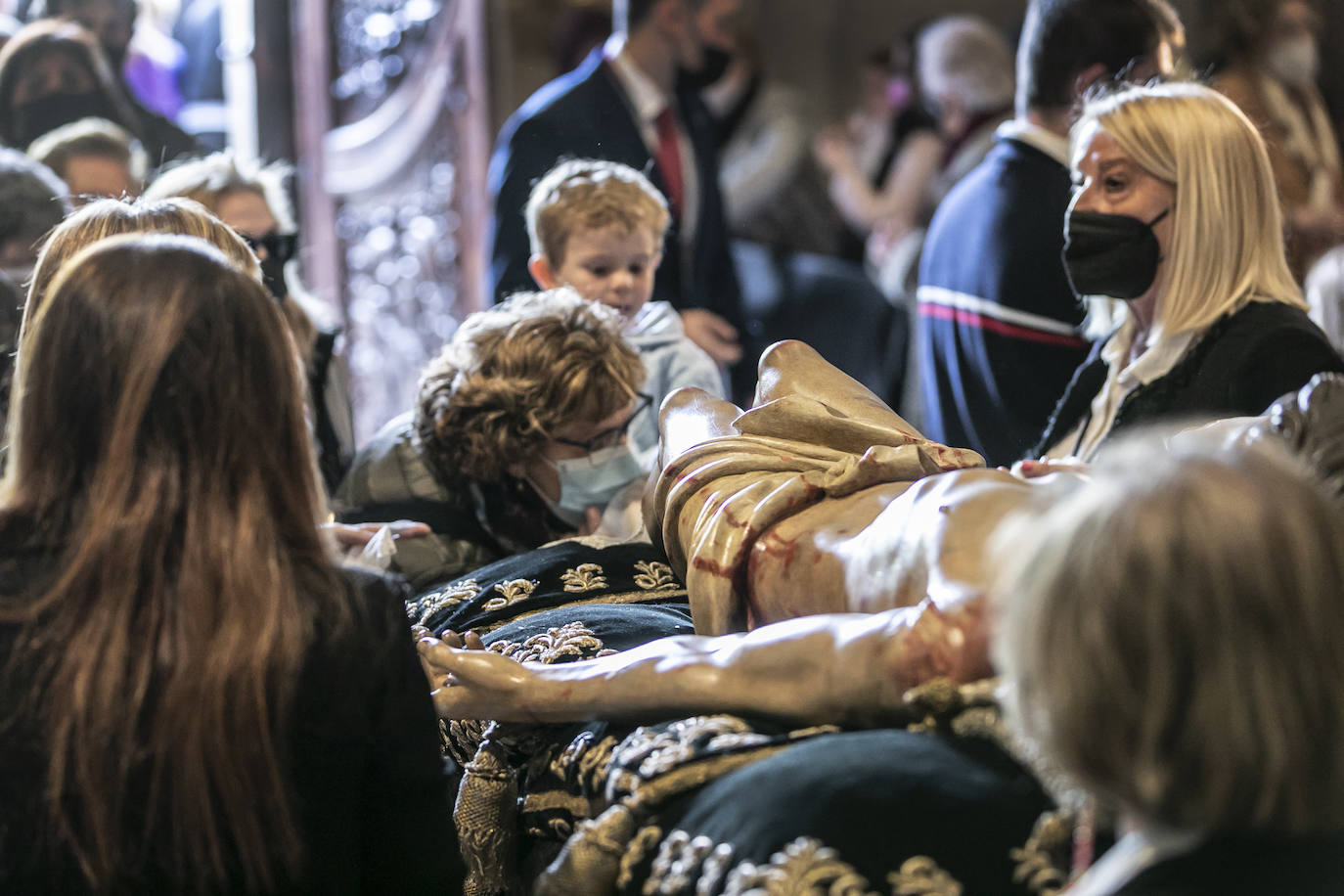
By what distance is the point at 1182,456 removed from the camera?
1.14 metres

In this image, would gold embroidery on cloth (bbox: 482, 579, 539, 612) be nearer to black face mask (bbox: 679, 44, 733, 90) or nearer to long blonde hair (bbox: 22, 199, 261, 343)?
long blonde hair (bbox: 22, 199, 261, 343)

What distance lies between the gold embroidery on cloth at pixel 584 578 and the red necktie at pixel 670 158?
197cm

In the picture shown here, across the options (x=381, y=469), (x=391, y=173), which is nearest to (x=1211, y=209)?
(x=381, y=469)

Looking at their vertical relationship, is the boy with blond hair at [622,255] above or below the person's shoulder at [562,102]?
below

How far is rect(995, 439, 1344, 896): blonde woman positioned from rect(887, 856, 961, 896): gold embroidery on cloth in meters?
0.24

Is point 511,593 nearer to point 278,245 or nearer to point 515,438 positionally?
point 515,438

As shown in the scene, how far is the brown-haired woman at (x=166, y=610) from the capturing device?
134 cm

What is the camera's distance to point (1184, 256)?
2.66m

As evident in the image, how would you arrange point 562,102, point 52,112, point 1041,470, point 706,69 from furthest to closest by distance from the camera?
point 706,69 → point 52,112 → point 562,102 → point 1041,470

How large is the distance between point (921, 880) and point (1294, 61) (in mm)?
5392

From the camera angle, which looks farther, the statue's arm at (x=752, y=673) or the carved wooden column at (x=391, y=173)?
the carved wooden column at (x=391, y=173)

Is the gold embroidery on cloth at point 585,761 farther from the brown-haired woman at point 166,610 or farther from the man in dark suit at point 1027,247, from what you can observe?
the man in dark suit at point 1027,247

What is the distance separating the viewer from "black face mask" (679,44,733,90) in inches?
173

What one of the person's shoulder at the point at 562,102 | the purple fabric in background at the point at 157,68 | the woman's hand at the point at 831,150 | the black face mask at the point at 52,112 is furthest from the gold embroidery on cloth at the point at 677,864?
the woman's hand at the point at 831,150
